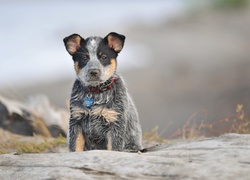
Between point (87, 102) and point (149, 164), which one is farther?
point (87, 102)

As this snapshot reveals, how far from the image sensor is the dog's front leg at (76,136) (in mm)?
8055

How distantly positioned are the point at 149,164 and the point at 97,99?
59.4 inches

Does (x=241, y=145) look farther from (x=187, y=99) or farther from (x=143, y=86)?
(x=143, y=86)

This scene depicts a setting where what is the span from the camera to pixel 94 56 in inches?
308

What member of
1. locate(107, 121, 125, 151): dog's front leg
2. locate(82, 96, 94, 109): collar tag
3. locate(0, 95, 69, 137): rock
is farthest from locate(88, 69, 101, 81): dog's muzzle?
locate(0, 95, 69, 137): rock

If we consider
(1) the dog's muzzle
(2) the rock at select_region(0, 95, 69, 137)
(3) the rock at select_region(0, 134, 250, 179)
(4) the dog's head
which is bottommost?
(3) the rock at select_region(0, 134, 250, 179)

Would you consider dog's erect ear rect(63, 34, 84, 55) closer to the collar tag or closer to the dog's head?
the dog's head

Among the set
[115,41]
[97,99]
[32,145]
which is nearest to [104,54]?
[115,41]

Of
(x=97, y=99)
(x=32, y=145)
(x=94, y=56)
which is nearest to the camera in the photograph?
(x=94, y=56)

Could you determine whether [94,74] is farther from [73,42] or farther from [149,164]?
[149,164]

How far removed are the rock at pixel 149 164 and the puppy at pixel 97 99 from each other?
73 centimetres

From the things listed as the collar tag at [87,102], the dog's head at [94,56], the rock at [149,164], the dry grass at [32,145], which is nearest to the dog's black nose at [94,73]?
the dog's head at [94,56]

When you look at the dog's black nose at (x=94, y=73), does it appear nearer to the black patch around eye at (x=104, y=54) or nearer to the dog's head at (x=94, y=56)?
the dog's head at (x=94, y=56)

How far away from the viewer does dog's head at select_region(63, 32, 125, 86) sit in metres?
7.72
